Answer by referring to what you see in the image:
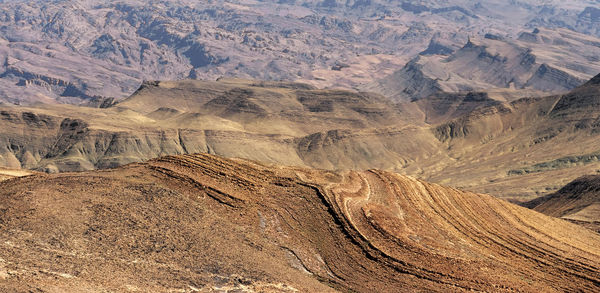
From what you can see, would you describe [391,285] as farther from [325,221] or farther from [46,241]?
[46,241]

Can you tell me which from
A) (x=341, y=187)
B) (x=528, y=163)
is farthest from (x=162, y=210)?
(x=528, y=163)

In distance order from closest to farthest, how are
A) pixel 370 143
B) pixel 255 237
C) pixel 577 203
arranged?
pixel 255 237
pixel 577 203
pixel 370 143

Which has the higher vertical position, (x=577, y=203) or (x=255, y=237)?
(x=255, y=237)

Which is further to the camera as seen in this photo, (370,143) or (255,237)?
(370,143)

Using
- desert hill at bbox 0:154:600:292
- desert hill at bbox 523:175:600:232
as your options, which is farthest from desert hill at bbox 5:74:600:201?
desert hill at bbox 0:154:600:292

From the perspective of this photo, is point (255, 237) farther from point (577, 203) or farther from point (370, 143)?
point (370, 143)

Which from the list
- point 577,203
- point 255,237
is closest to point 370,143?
point 577,203
